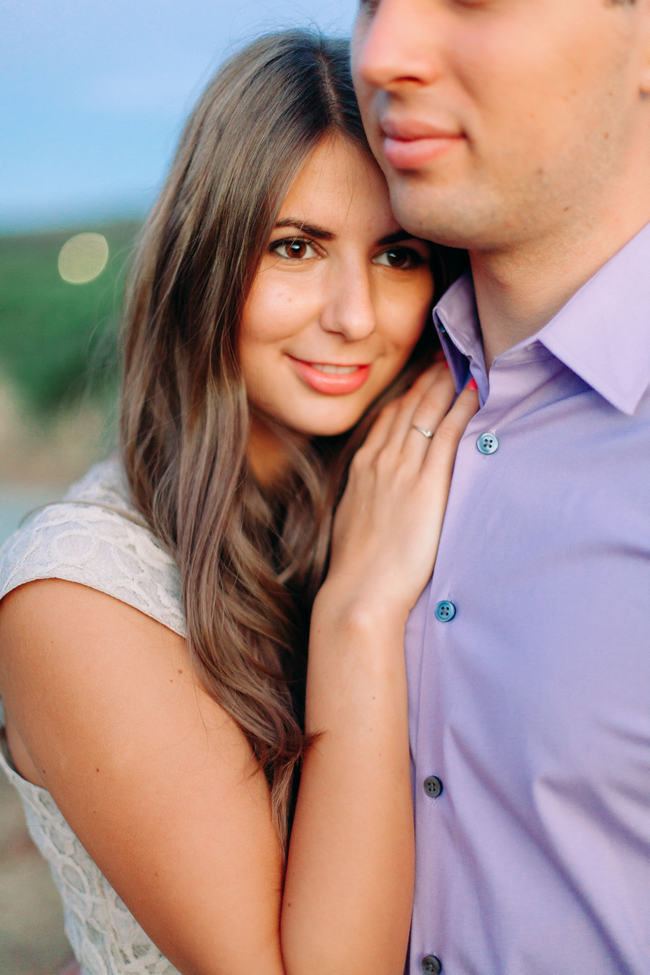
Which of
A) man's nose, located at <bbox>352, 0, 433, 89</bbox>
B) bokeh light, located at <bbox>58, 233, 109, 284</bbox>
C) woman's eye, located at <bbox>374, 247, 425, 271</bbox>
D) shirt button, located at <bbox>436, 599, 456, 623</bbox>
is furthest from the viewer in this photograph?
bokeh light, located at <bbox>58, 233, 109, 284</bbox>

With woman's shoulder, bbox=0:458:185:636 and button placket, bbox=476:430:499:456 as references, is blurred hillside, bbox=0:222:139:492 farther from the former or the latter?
button placket, bbox=476:430:499:456

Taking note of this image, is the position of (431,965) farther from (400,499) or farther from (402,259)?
(402,259)

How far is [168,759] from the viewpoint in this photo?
1.45m

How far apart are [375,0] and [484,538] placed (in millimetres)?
1045

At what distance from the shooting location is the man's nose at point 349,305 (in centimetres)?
178

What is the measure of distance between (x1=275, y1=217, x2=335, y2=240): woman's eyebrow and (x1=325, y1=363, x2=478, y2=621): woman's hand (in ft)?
1.38

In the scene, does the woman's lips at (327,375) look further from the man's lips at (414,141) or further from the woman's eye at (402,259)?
the man's lips at (414,141)

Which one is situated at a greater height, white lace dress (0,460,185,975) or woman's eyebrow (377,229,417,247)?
woman's eyebrow (377,229,417,247)

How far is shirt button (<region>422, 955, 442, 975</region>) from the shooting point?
1.44m

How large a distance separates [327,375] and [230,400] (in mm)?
236

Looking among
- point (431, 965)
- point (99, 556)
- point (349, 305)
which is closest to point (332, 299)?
point (349, 305)

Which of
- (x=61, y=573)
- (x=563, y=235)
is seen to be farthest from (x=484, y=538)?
(x=61, y=573)

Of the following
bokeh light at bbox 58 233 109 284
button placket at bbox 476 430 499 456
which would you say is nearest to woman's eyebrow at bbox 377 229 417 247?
button placket at bbox 476 430 499 456

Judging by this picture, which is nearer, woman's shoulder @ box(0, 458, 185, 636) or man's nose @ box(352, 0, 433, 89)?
man's nose @ box(352, 0, 433, 89)
